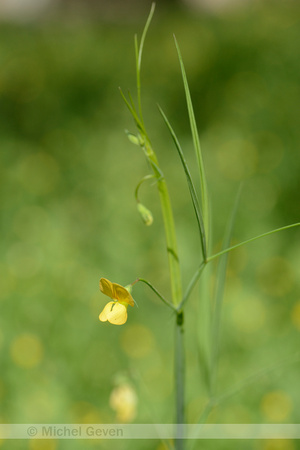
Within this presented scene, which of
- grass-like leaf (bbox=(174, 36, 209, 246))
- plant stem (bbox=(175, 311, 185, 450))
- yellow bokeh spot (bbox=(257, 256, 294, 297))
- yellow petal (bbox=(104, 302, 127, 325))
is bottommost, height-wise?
yellow bokeh spot (bbox=(257, 256, 294, 297))

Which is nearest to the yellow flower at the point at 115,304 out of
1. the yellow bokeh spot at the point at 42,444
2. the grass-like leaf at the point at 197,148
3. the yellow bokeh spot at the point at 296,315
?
the grass-like leaf at the point at 197,148

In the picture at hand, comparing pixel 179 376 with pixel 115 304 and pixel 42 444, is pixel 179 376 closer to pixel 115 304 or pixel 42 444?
pixel 115 304

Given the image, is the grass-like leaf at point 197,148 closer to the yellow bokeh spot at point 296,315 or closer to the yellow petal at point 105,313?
the yellow petal at point 105,313

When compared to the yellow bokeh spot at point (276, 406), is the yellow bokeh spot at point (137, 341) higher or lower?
higher

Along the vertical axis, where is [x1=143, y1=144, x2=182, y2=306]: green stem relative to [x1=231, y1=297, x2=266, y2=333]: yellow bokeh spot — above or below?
above

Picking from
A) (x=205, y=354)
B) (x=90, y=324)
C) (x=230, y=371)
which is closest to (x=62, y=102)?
(x=90, y=324)

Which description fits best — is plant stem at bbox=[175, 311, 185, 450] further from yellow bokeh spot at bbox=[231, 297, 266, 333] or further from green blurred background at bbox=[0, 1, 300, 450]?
yellow bokeh spot at bbox=[231, 297, 266, 333]

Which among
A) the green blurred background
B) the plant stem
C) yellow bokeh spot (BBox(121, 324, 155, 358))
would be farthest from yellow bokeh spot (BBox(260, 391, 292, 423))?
the plant stem

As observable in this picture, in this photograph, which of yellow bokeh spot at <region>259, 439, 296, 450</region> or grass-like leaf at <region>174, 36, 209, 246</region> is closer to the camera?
grass-like leaf at <region>174, 36, 209, 246</region>
